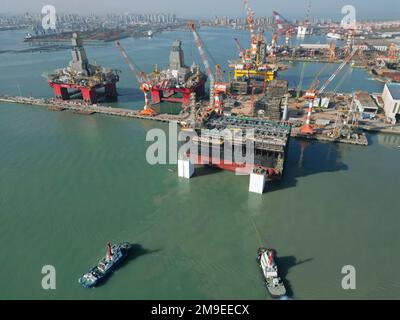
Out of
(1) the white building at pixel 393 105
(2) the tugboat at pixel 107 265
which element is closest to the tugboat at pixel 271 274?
(2) the tugboat at pixel 107 265

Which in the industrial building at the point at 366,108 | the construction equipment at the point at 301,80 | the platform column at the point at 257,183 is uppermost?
the construction equipment at the point at 301,80

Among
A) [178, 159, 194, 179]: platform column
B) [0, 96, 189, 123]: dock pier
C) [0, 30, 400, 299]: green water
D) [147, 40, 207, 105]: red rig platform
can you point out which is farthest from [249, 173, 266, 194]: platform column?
[147, 40, 207, 105]: red rig platform

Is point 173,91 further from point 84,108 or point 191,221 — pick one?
point 191,221

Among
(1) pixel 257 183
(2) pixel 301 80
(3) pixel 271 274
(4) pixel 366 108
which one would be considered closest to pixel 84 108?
(1) pixel 257 183

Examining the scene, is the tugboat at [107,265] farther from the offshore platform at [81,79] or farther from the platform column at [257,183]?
the offshore platform at [81,79]

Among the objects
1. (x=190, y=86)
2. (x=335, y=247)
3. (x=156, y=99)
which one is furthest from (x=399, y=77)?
(x=335, y=247)
